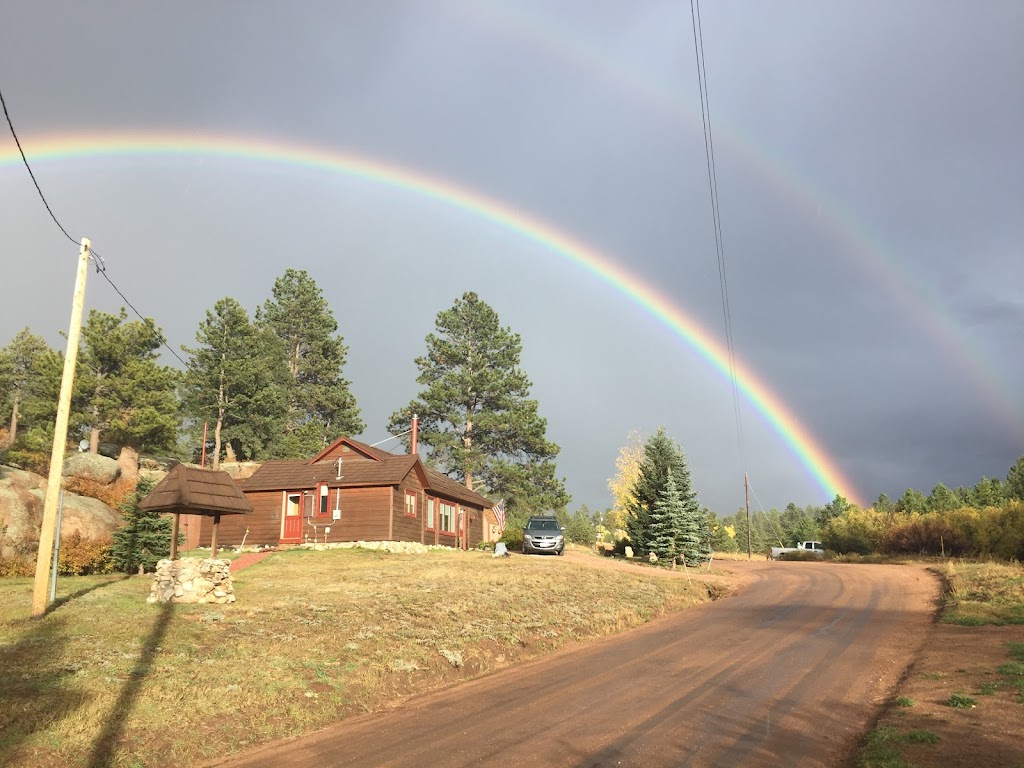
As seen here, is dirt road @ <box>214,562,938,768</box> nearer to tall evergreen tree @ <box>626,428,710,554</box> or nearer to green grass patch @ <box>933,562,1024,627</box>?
green grass patch @ <box>933,562,1024,627</box>

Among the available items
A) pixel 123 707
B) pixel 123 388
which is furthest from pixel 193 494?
pixel 123 388

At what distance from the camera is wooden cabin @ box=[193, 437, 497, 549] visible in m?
37.0

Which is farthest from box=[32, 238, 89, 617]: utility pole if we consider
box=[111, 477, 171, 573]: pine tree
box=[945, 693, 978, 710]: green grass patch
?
box=[945, 693, 978, 710]: green grass patch

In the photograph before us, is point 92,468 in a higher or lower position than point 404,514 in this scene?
higher

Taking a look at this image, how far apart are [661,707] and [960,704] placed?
3.96m

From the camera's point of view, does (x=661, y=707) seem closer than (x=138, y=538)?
Yes

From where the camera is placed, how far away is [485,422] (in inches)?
2402

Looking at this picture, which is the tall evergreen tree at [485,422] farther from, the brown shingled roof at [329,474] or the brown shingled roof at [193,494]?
the brown shingled roof at [193,494]

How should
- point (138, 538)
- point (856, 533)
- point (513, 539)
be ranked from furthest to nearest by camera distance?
1. point (856, 533)
2. point (513, 539)
3. point (138, 538)

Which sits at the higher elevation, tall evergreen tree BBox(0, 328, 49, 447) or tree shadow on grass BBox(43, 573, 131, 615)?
tall evergreen tree BBox(0, 328, 49, 447)

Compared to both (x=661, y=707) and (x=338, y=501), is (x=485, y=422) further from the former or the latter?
(x=661, y=707)

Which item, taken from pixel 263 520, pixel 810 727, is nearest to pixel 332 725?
pixel 810 727

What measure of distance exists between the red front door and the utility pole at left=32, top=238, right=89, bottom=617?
79.7 feet

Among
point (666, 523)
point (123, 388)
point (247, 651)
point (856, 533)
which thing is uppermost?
point (123, 388)
